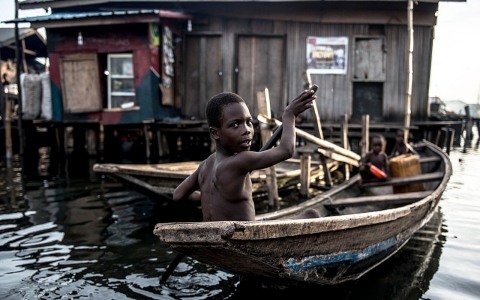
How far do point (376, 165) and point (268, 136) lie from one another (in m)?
1.90

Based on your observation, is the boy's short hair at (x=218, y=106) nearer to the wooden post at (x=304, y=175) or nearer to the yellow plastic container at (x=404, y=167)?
the wooden post at (x=304, y=175)

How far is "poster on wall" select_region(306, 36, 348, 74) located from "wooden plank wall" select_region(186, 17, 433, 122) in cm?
13

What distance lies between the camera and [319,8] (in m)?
11.1

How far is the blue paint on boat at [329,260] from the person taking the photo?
2.43 m

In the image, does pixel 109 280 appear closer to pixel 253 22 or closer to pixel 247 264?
pixel 247 264

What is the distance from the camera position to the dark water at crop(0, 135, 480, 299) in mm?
3064

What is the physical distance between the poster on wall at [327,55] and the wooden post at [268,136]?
609cm

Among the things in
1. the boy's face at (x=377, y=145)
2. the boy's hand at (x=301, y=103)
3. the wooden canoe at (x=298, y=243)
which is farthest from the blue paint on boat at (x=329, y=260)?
the boy's face at (x=377, y=145)

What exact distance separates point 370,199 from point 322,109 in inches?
287

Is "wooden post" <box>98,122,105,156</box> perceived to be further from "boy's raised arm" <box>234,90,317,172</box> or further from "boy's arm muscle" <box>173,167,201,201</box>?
"boy's raised arm" <box>234,90,317,172</box>

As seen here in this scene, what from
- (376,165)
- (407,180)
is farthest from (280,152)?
(376,165)

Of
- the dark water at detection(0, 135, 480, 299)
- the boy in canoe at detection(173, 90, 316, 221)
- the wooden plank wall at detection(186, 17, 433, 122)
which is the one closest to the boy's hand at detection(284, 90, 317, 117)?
the boy in canoe at detection(173, 90, 316, 221)

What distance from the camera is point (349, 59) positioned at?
37.0 feet

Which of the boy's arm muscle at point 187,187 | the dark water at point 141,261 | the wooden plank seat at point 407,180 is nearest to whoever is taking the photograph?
the boy's arm muscle at point 187,187
